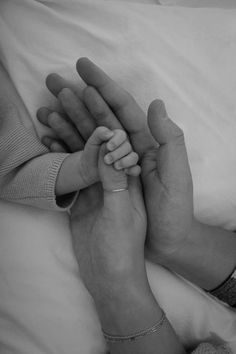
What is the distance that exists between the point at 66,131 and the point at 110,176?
0.62 ft

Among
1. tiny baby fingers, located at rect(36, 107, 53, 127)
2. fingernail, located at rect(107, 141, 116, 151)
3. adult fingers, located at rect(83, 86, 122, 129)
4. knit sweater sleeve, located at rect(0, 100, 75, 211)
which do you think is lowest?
knit sweater sleeve, located at rect(0, 100, 75, 211)

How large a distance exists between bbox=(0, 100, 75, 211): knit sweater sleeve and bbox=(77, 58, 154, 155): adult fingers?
133mm

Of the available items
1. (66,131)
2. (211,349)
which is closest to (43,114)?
(66,131)

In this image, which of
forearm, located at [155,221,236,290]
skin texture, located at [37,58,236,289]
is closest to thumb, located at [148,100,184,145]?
skin texture, located at [37,58,236,289]

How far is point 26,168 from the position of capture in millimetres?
784

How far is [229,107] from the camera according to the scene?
87 cm

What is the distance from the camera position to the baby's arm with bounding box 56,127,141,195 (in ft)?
2.13

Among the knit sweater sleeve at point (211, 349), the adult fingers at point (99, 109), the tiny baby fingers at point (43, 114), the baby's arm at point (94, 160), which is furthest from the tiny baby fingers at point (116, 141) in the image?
the knit sweater sleeve at point (211, 349)

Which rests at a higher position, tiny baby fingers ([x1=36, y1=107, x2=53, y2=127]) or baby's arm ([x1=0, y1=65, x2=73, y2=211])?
tiny baby fingers ([x1=36, y1=107, x2=53, y2=127])

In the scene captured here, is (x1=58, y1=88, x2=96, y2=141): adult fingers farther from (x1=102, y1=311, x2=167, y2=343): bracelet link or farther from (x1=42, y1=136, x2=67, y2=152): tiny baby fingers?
(x1=102, y1=311, x2=167, y2=343): bracelet link

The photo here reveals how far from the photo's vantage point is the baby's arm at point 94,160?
65 cm

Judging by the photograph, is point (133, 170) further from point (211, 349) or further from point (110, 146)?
point (211, 349)

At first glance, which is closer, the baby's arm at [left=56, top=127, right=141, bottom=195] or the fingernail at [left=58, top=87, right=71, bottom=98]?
the baby's arm at [left=56, top=127, right=141, bottom=195]

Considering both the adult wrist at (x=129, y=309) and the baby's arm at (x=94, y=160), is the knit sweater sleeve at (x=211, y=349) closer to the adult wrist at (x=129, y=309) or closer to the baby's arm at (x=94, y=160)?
the adult wrist at (x=129, y=309)
